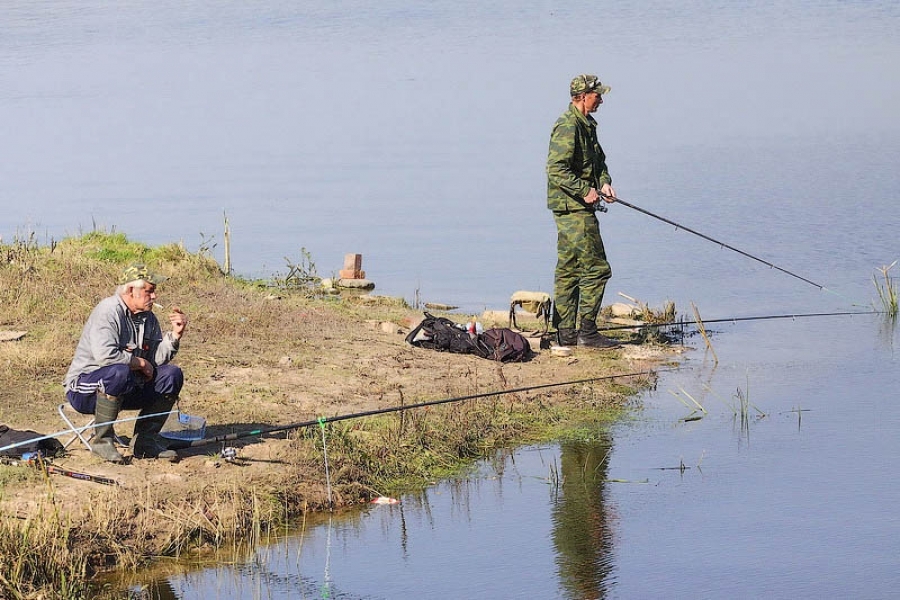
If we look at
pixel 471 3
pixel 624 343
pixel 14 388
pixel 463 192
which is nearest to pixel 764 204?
pixel 463 192

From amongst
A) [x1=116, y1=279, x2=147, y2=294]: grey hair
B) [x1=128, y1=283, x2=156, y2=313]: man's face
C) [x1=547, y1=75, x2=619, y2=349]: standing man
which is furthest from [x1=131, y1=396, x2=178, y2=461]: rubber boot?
[x1=547, y1=75, x2=619, y2=349]: standing man

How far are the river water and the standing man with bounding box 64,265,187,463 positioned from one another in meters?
1.19

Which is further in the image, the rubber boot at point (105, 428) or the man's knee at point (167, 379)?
the man's knee at point (167, 379)

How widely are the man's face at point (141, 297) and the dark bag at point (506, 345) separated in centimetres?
383

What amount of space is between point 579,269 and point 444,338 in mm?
1298

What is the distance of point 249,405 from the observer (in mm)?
9266

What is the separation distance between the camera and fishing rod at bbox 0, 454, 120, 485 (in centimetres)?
741

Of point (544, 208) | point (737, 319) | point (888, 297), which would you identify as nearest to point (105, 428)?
point (737, 319)

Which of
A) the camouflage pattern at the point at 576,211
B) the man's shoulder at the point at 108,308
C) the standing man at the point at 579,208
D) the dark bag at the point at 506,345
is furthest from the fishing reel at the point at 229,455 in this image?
the camouflage pattern at the point at 576,211

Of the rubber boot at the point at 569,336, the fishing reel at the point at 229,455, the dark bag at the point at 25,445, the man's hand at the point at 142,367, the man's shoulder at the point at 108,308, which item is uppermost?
the man's shoulder at the point at 108,308

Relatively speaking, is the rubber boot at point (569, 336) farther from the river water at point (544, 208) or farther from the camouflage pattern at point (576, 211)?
the river water at point (544, 208)

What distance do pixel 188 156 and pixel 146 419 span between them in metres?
14.9

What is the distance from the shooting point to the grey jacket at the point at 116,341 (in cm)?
760

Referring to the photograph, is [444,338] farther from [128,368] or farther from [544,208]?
→ [544,208]
